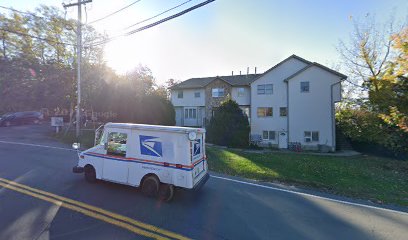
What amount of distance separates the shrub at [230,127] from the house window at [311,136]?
23.5 ft

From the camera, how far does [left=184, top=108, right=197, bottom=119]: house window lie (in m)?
32.1

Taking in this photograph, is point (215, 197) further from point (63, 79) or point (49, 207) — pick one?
point (63, 79)

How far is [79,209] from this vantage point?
5227mm

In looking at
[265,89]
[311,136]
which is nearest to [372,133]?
[311,136]

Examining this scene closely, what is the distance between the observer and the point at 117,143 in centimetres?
666

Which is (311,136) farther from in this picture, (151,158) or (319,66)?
(151,158)

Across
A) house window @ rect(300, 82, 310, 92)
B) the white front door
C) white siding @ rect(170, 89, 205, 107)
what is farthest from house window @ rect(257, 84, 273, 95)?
white siding @ rect(170, 89, 205, 107)

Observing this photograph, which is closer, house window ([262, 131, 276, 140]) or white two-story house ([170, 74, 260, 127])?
house window ([262, 131, 276, 140])

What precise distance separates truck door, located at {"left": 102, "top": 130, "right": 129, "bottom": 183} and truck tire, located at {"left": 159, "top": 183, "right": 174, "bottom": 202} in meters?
1.19

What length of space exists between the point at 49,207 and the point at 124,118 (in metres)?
16.7

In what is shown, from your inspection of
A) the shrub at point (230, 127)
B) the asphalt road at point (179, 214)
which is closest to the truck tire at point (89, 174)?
the asphalt road at point (179, 214)

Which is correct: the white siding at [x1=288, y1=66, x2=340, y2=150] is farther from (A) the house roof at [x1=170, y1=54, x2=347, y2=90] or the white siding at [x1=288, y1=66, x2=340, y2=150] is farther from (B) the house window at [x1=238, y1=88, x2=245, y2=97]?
(B) the house window at [x1=238, y1=88, x2=245, y2=97]

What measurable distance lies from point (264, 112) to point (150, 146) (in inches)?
892

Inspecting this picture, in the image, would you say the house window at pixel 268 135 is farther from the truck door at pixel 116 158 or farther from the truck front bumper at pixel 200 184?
the truck door at pixel 116 158
